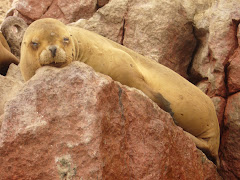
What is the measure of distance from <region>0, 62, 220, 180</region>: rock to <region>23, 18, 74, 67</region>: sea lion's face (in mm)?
258

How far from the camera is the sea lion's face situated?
315 centimetres

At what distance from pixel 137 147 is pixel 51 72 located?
795mm

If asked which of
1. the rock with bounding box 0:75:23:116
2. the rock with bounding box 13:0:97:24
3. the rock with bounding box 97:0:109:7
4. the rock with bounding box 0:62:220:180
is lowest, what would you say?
the rock with bounding box 13:0:97:24

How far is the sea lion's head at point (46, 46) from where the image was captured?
315cm

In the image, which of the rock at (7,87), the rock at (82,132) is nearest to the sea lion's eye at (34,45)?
the rock at (82,132)

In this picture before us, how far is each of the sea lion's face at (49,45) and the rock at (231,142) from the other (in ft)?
7.01

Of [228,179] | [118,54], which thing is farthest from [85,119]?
[228,179]

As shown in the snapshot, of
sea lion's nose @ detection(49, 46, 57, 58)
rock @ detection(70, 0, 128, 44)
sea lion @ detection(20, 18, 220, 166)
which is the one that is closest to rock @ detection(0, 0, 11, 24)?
rock @ detection(70, 0, 128, 44)

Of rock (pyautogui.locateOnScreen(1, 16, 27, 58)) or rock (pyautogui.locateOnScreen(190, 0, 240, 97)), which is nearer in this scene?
rock (pyautogui.locateOnScreen(190, 0, 240, 97))

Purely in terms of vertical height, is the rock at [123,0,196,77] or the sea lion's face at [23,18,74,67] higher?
the sea lion's face at [23,18,74,67]

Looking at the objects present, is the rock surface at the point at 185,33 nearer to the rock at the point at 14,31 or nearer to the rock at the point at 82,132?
the rock at the point at 14,31

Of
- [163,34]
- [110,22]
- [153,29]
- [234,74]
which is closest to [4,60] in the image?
[110,22]

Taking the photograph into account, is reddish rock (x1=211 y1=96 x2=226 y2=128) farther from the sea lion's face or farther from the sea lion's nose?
the sea lion's nose

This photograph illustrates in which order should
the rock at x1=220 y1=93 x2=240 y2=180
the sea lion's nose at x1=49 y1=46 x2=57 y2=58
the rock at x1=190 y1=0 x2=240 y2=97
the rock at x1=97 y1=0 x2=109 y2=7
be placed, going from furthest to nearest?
1. the rock at x1=97 y1=0 x2=109 y2=7
2. the rock at x1=190 y1=0 x2=240 y2=97
3. the rock at x1=220 y1=93 x2=240 y2=180
4. the sea lion's nose at x1=49 y1=46 x2=57 y2=58
